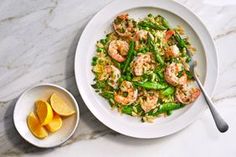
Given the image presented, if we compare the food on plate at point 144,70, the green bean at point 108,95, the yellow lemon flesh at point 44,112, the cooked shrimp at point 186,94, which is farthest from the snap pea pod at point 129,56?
the yellow lemon flesh at point 44,112

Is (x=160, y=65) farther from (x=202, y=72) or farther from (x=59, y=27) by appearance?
(x=59, y=27)

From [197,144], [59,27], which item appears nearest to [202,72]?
[197,144]

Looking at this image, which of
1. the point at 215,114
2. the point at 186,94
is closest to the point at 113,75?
the point at 186,94

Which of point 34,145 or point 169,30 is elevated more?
point 169,30

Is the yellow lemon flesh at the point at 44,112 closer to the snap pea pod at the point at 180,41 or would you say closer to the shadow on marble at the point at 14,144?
the shadow on marble at the point at 14,144

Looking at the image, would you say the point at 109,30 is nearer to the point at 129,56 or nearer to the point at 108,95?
the point at 129,56

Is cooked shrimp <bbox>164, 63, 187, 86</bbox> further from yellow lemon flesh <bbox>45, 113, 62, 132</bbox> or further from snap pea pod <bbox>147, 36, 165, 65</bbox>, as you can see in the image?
yellow lemon flesh <bbox>45, 113, 62, 132</bbox>

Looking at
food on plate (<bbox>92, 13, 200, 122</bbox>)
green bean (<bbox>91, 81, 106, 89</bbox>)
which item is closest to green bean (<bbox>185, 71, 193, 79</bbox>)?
food on plate (<bbox>92, 13, 200, 122</bbox>)
